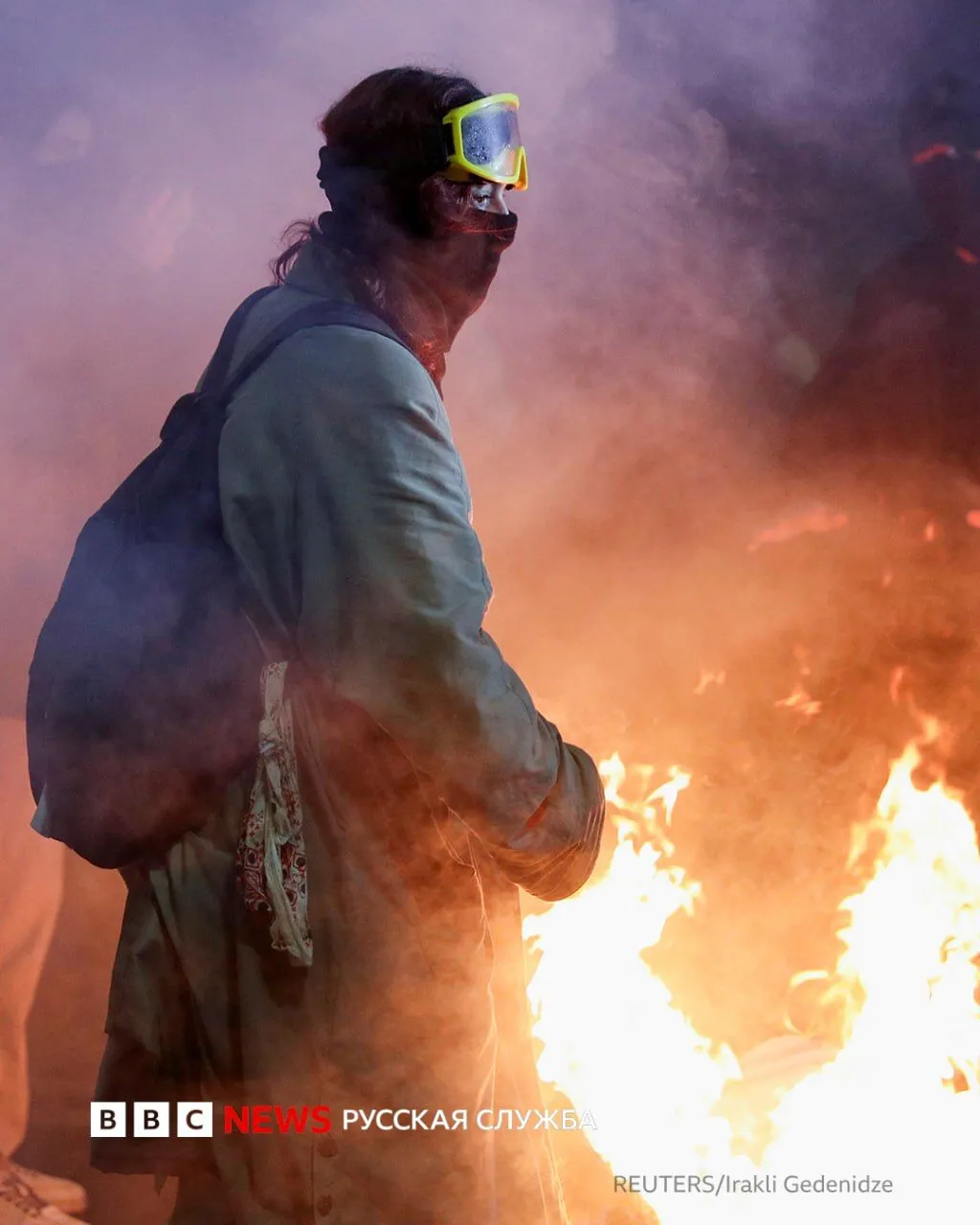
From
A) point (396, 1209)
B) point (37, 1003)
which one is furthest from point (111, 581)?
point (37, 1003)

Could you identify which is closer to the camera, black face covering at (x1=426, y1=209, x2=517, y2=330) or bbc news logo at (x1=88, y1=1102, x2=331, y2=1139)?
bbc news logo at (x1=88, y1=1102, x2=331, y2=1139)

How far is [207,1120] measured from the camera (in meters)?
1.36

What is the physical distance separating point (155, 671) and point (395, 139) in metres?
0.75

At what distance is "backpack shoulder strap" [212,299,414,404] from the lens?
136 cm

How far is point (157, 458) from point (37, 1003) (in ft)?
4.77

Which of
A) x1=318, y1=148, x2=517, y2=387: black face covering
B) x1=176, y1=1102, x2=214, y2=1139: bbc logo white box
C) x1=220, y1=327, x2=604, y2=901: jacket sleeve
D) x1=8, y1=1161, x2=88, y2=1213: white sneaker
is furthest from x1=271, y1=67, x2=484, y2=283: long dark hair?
x1=8, y1=1161, x2=88, y2=1213: white sneaker

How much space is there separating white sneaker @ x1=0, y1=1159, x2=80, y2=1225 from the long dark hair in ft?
5.92

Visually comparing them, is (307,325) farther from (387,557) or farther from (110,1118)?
(110,1118)

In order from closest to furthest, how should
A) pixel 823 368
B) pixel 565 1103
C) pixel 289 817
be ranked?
pixel 289 817 → pixel 565 1103 → pixel 823 368

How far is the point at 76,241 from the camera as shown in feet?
6.97

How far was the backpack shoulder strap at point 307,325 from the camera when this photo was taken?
136 centimetres

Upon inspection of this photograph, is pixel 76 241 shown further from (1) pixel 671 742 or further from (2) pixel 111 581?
(1) pixel 671 742

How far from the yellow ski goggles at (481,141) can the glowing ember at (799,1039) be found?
110cm

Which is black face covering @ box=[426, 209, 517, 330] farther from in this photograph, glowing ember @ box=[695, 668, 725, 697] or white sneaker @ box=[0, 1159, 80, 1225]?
white sneaker @ box=[0, 1159, 80, 1225]
